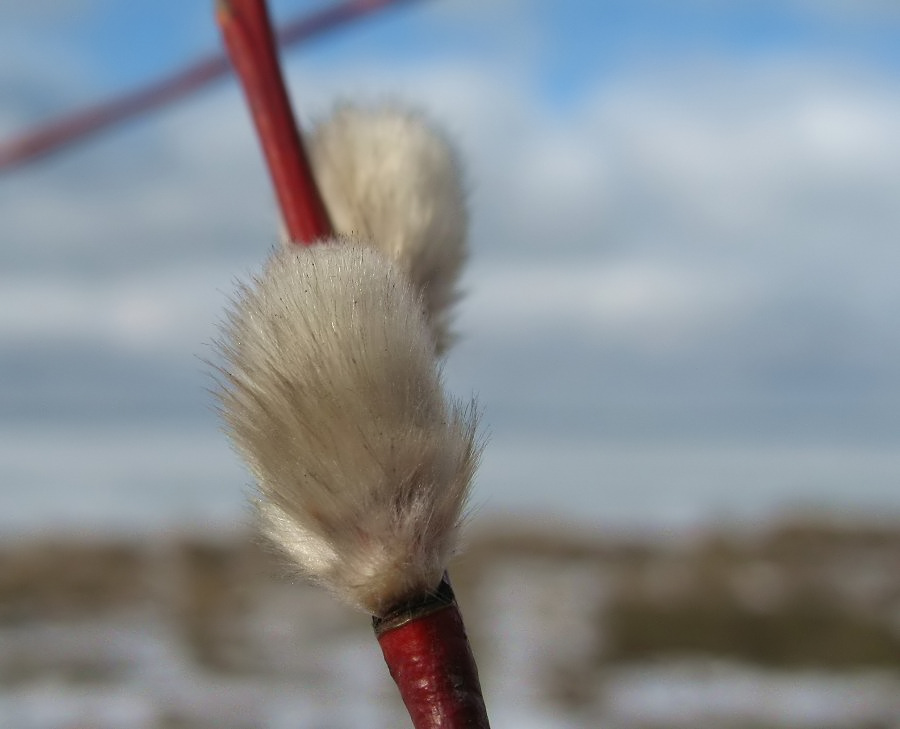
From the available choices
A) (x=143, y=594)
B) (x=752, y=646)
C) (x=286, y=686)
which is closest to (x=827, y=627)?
(x=752, y=646)

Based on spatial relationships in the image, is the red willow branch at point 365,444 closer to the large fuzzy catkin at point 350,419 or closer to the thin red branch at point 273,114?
the large fuzzy catkin at point 350,419

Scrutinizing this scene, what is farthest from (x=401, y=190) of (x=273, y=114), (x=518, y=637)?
(x=518, y=637)

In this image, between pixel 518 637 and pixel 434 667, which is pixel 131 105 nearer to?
pixel 434 667

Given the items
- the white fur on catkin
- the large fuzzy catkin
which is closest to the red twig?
the white fur on catkin

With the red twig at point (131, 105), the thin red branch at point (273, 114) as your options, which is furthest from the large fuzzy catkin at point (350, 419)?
the red twig at point (131, 105)

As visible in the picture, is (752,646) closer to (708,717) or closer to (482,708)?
(708,717)
